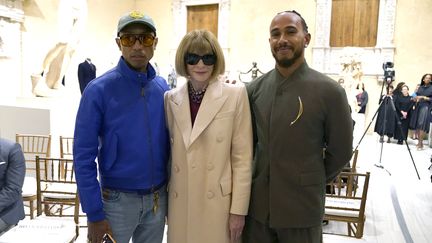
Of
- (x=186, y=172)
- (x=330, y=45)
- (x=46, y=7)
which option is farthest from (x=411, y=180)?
(x=46, y=7)

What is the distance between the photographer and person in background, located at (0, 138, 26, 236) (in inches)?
91.9

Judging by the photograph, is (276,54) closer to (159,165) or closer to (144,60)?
(144,60)

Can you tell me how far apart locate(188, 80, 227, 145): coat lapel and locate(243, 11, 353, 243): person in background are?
230 millimetres

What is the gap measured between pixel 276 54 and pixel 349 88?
20.1ft

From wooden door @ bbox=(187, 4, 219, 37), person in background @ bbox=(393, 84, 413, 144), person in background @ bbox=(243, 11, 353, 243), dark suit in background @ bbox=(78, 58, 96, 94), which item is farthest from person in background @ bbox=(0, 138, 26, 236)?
wooden door @ bbox=(187, 4, 219, 37)

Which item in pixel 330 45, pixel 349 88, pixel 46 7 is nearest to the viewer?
pixel 349 88

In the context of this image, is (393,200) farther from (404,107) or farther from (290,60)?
(404,107)

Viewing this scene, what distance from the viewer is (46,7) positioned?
10.2 metres

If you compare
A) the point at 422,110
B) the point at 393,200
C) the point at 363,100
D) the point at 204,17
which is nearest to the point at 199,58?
the point at 393,200

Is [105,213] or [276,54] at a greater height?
[276,54]

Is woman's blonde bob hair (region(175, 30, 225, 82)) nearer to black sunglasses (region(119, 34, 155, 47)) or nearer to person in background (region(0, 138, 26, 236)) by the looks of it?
black sunglasses (region(119, 34, 155, 47))

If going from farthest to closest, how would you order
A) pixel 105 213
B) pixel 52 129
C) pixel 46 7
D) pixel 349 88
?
pixel 46 7, pixel 349 88, pixel 52 129, pixel 105 213

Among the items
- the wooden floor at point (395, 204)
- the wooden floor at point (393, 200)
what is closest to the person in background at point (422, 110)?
the wooden floor at point (393, 200)

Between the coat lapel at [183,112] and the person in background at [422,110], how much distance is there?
8048 mm
